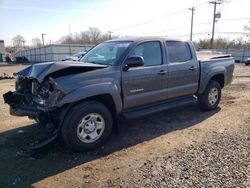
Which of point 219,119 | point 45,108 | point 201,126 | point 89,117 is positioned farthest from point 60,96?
point 219,119

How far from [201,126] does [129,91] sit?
198cm

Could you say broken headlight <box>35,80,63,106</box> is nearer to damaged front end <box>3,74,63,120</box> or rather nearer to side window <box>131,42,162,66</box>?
damaged front end <box>3,74,63,120</box>

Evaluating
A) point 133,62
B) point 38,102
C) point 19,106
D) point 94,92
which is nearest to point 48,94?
point 38,102

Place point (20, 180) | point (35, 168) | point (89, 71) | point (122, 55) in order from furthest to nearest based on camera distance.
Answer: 1. point (122, 55)
2. point (89, 71)
3. point (35, 168)
4. point (20, 180)

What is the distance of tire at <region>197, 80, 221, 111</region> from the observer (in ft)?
22.7

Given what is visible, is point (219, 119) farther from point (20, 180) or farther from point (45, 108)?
point (20, 180)

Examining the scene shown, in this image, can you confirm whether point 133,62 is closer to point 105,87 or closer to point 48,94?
point 105,87

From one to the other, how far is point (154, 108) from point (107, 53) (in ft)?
4.90

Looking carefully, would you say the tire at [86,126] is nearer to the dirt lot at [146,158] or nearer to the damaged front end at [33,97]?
the dirt lot at [146,158]

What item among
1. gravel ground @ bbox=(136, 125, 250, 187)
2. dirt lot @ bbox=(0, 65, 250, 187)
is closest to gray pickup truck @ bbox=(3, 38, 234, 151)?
dirt lot @ bbox=(0, 65, 250, 187)

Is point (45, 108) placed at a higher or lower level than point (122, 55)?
lower

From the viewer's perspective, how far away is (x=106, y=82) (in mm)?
4605

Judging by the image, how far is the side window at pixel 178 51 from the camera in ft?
19.4

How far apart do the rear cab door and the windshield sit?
114 cm
